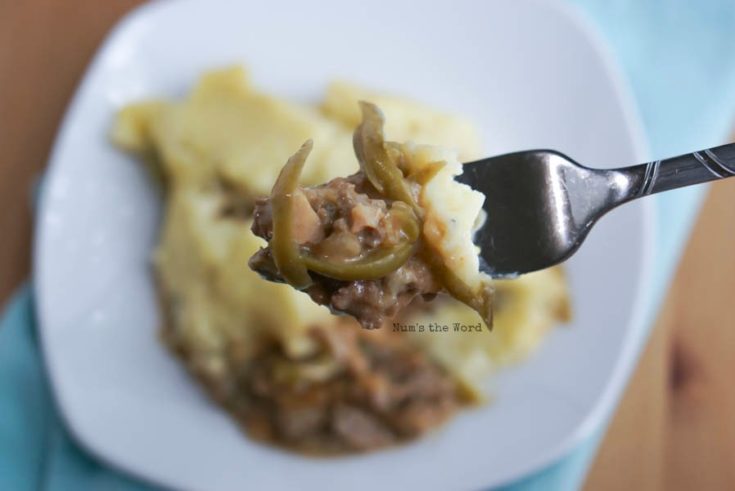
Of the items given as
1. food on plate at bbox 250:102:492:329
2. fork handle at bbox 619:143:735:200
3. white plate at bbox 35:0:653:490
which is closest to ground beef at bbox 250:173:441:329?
food on plate at bbox 250:102:492:329

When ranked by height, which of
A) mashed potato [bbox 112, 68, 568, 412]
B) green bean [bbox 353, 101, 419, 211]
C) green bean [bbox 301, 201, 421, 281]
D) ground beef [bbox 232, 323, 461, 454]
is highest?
green bean [bbox 353, 101, 419, 211]

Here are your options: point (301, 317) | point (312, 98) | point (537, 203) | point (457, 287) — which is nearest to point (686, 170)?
point (537, 203)

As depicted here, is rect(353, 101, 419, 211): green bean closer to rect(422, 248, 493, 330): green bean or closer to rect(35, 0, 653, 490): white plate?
rect(422, 248, 493, 330): green bean

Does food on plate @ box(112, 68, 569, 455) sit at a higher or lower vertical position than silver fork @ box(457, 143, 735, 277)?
lower

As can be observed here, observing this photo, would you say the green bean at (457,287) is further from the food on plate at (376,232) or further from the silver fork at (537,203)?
the silver fork at (537,203)

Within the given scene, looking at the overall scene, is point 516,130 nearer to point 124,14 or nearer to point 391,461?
point 391,461

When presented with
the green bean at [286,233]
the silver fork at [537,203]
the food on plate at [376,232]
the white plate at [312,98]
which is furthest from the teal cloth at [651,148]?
the green bean at [286,233]

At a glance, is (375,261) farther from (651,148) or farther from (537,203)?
(651,148)
